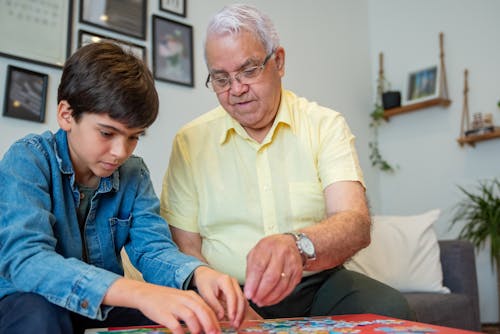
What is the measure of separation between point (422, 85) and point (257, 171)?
8.63 ft

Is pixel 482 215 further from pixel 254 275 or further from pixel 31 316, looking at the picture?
pixel 31 316

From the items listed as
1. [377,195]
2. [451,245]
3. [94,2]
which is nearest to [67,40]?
[94,2]

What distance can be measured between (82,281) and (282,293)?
0.38m

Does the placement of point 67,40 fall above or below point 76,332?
above

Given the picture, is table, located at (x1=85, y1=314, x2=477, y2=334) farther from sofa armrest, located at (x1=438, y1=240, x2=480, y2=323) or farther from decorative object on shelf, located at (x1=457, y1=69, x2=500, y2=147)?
decorative object on shelf, located at (x1=457, y1=69, x2=500, y2=147)

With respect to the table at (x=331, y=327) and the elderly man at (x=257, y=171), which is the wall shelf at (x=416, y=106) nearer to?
the elderly man at (x=257, y=171)

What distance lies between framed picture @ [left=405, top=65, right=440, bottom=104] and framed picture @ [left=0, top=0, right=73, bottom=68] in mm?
2554

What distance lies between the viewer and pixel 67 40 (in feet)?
7.70

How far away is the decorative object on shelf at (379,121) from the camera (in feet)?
13.0

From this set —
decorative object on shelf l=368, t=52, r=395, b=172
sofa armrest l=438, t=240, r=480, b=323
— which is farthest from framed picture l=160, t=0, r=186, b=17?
sofa armrest l=438, t=240, r=480, b=323

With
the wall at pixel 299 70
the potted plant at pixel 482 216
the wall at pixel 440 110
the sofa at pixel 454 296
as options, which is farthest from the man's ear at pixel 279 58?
the wall at pixel 440 110

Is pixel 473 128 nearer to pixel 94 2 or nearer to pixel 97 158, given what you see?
pixel 94 2

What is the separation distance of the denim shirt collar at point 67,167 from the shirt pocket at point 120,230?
8 cm

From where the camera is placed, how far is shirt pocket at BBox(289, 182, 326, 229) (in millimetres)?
1522
